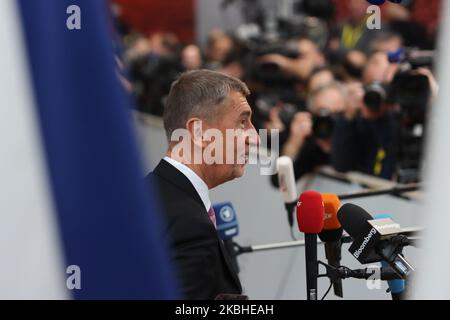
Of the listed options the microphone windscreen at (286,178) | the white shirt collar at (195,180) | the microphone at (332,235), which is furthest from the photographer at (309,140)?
the white shirt collar at (195,180)

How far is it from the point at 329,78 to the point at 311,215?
3551mm

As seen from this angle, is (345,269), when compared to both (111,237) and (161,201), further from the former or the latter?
(111,237)

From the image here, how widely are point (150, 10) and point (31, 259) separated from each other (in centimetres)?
1050

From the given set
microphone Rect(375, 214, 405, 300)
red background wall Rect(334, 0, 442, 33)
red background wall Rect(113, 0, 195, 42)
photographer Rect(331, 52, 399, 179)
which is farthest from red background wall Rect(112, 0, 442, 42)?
microphone Rect(375, 214, 405, 300)

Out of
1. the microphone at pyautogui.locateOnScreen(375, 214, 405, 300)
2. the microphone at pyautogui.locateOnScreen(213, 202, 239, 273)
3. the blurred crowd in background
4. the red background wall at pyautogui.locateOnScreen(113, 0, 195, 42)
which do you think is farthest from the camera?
the red background wall at pyautogui.locateOnScreen(113, 0, 195, 42)

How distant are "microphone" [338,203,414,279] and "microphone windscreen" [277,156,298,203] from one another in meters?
0.94

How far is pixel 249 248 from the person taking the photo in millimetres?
3420

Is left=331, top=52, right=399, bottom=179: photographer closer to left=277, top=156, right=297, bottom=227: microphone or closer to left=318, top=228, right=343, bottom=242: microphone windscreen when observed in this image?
left=277, top=156, right=297, bottom=227: microphone

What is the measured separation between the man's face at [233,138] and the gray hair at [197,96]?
23mm

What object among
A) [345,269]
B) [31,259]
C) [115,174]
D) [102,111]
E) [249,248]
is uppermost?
[102,111]

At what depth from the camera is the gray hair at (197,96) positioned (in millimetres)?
2299

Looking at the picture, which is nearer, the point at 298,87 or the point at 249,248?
the point at 249,248

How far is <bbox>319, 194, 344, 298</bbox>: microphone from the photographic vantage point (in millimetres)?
2459
